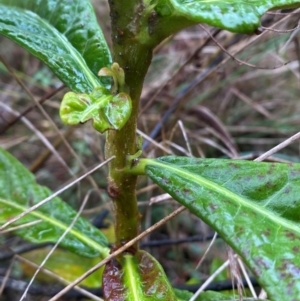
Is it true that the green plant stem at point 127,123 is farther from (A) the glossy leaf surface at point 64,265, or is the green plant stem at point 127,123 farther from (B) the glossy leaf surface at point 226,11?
(A) the glossy leaf surface at point 64,265

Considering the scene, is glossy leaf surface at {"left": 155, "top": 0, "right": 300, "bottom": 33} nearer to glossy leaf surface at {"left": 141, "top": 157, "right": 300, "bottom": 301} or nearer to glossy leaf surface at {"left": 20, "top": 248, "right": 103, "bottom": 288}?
glossy leaf surface at {"left": 141, "top": 157, "right": 300, "bottom": 301}

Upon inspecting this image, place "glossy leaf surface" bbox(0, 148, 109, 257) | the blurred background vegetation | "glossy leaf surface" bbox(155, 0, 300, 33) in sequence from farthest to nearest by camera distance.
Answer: the blurred background vegetation < "glossy leaf surface" bbox(0, 148, 109, 257) < "glossy leaf surface" bbox(155, 0, 300, 33)

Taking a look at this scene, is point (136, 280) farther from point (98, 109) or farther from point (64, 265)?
point (64, 265)

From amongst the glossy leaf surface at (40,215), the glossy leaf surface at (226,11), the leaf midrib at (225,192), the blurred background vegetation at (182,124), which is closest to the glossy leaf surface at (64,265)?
the blurred background vegetation at (182,124)

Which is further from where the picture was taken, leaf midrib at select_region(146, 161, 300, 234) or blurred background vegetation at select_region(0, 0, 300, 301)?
blurred background vegetation at select_region(0, 0, 300, 301)

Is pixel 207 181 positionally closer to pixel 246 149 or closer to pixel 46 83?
pixel 246 149

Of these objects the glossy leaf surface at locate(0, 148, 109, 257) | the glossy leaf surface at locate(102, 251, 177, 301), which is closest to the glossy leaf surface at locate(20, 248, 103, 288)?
the glossy leaf surface at locate(0, 148, 109, 257)
